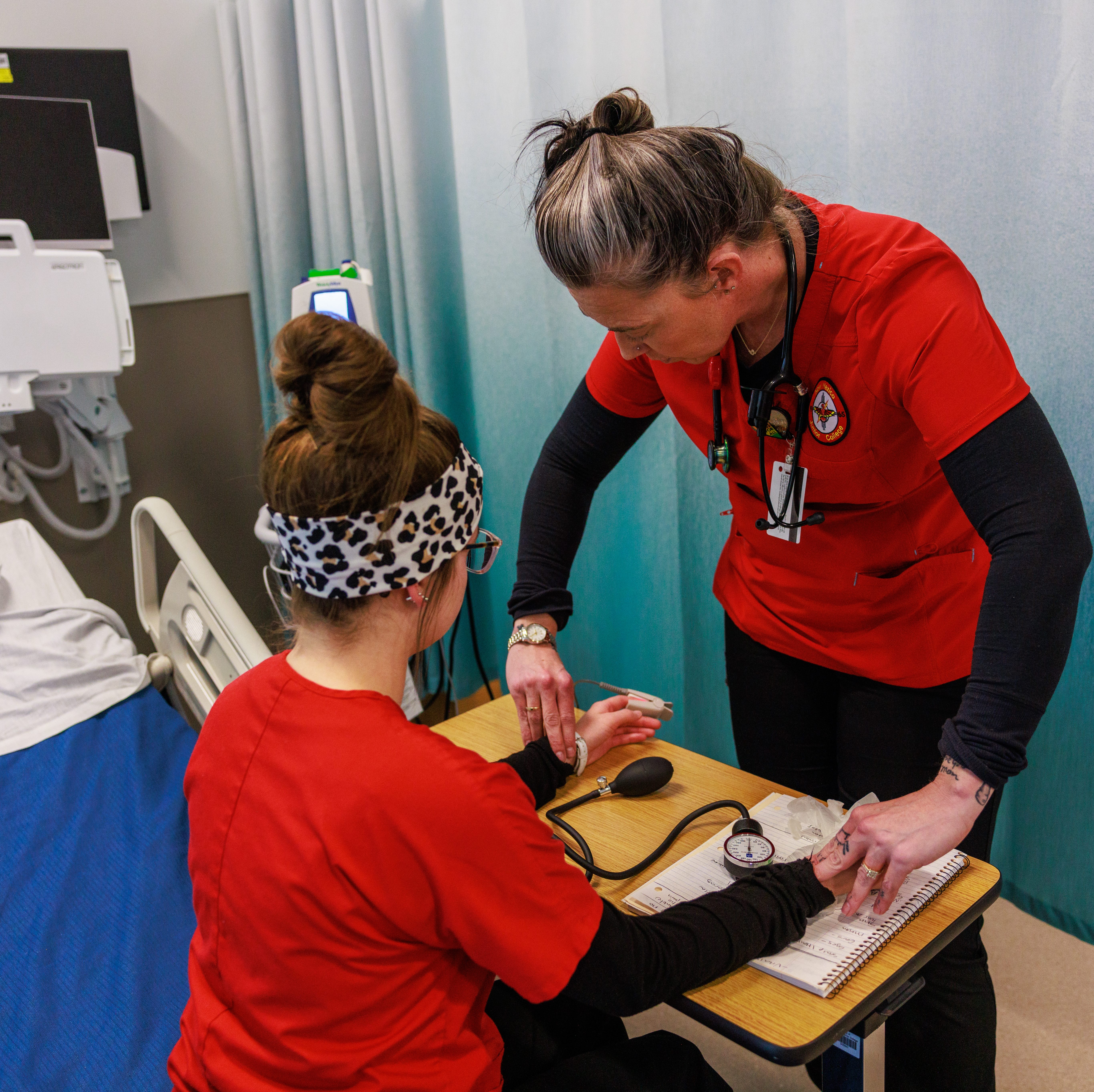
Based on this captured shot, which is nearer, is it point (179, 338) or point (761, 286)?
point (761, 286)

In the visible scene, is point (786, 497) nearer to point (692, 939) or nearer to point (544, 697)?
point (544, 697)

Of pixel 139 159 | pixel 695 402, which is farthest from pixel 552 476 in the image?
pixel 139 159

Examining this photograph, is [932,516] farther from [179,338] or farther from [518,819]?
[179,338]

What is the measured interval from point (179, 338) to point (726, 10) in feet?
5.55

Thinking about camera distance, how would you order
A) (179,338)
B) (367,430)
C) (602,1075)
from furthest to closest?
(179,338) → (602,1075) → (367,430)

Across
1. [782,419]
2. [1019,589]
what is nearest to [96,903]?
[782,419]

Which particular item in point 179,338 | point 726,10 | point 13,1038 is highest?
point 726,10

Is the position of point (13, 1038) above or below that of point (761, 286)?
below

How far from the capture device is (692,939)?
0.88 metres

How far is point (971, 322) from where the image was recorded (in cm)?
101

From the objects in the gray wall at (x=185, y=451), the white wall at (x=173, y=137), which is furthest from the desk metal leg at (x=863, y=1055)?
the white wall at (x=173, y=137)

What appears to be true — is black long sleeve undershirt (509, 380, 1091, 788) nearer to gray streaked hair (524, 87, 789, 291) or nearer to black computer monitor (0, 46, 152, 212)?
gray streaked hair (524, 87, 789, 291)

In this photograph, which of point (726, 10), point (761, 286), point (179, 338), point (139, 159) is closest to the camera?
point (761, 286)

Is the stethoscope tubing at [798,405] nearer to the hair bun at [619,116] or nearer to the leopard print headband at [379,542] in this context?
the hair bun at [619,116]
